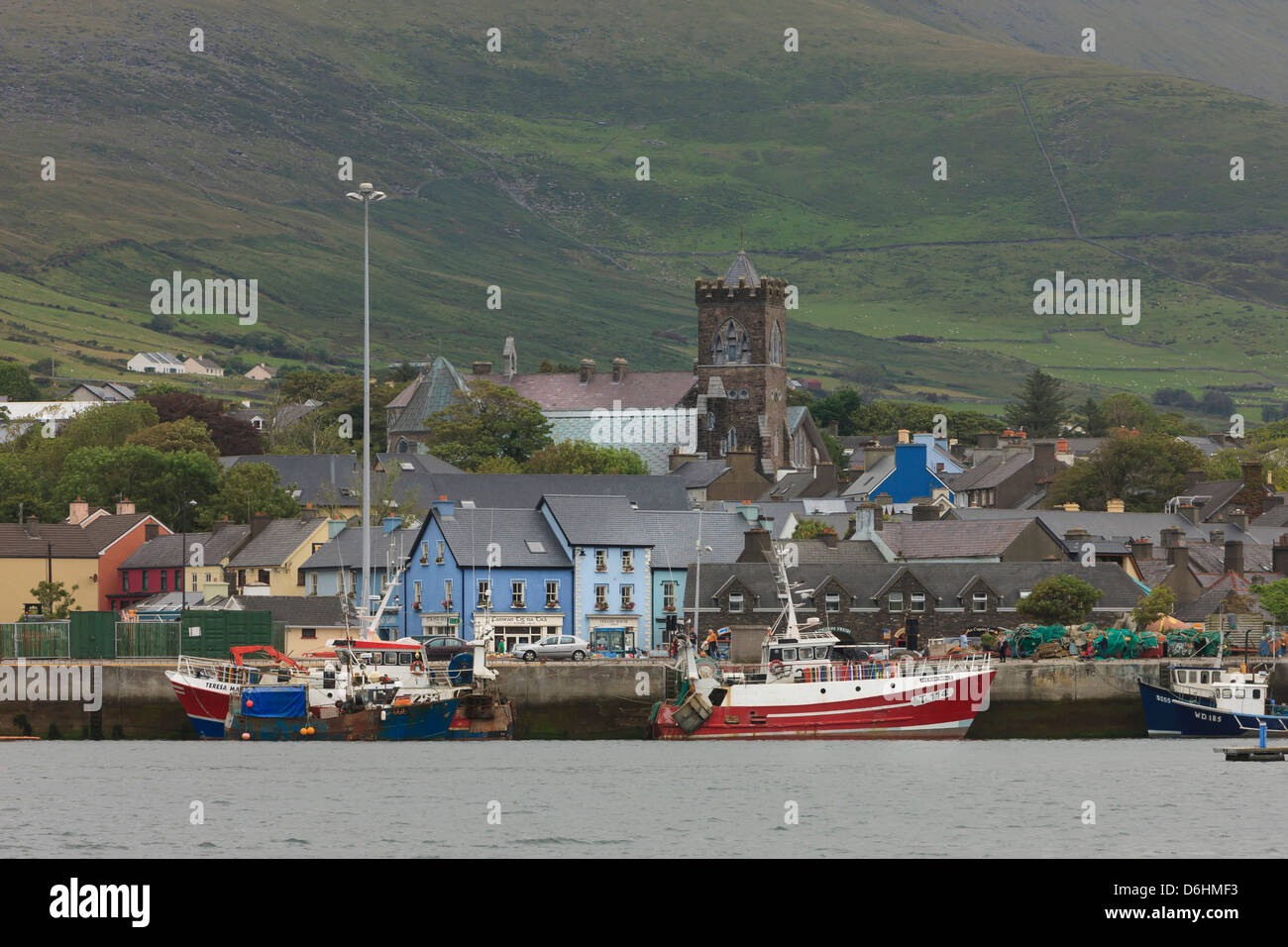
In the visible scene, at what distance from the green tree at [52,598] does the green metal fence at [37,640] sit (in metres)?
19.0

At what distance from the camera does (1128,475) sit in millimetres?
127562

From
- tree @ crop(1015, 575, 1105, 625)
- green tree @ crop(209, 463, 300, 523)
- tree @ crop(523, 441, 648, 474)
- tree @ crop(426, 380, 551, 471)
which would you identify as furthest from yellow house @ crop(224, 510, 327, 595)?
tree @ crop(426, 380, 551, 471)

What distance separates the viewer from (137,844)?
46.0 m

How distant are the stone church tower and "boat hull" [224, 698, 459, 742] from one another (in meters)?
100

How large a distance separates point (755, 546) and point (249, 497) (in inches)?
1446

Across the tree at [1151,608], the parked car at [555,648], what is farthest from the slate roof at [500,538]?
the tree at [1151,608]

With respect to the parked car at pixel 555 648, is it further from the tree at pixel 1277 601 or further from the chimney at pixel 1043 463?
the chimney at pixel 1043 463

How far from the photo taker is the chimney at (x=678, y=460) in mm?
159000

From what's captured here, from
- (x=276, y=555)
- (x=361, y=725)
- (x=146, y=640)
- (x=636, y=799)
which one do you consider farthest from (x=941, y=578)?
(x=636, y=799)

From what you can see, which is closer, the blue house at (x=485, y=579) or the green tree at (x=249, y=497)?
the blue house at (x=485, y=579)

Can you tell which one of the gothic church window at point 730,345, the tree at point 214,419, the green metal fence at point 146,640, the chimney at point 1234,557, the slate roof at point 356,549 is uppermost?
the gothic church window at point 730,345

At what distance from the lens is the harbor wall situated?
71500 millimetres

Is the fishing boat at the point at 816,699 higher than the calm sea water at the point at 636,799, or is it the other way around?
the fishing boat at the point at 816,699
